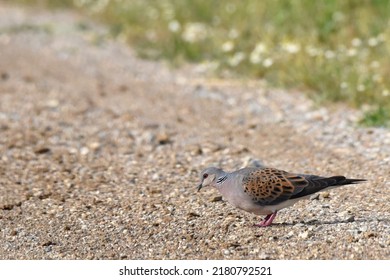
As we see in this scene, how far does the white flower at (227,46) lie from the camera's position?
10.8 metres

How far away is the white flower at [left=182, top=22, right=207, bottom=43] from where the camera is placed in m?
11.7

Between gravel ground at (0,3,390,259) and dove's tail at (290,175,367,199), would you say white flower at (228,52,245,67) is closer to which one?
gravel ground at (0,3,390,259)

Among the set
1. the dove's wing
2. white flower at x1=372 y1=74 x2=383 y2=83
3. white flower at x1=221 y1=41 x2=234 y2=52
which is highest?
the dove's wing

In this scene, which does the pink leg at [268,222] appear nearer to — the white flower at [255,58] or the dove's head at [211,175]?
the dove's head at [211,175]

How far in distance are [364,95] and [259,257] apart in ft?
14.4

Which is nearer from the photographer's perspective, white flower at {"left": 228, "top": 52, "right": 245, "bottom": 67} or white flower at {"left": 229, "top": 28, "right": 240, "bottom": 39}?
white flower at {"left": 228, "top": 52, "right": 245, "bottom": 67}

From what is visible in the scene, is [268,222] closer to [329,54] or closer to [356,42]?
[329,54]

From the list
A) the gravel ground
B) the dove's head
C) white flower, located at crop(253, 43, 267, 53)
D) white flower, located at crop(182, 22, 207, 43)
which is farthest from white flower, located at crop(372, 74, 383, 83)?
the dove's head

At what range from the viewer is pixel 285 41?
10.2 m

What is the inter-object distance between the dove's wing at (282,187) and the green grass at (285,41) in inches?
125

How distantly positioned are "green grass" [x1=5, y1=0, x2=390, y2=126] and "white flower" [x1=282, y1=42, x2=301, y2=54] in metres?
0.02

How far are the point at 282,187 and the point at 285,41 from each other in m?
Result: 5.09

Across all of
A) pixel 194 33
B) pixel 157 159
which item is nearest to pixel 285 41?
pixel 194 33

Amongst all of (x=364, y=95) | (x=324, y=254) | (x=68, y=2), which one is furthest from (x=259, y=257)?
(x=68, y=2)
